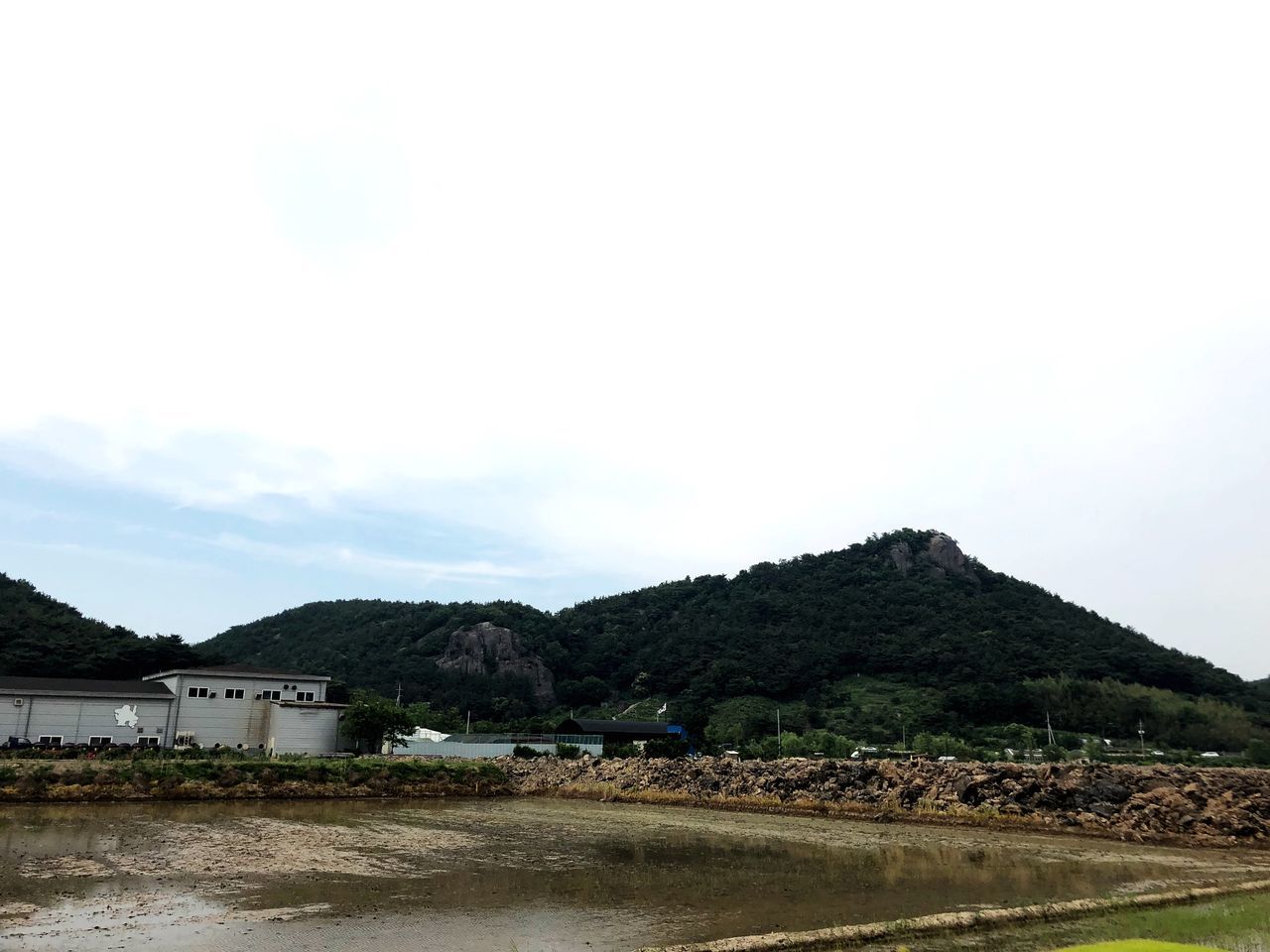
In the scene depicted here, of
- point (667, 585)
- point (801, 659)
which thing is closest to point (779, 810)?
point (801, 659)

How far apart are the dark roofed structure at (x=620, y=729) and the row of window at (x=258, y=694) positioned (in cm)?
2400

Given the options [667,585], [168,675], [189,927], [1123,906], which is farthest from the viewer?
[667,585]

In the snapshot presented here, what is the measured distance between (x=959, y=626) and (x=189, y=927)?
10469 cm

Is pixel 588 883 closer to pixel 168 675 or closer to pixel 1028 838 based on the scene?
pixel 1028 838

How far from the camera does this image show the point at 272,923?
1213 centimetres

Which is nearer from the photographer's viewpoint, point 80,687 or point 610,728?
point 80,687

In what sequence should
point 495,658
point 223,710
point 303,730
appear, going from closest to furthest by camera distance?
point 303,730
point 223,710
point 495,658

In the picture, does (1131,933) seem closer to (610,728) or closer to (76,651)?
(610,728)

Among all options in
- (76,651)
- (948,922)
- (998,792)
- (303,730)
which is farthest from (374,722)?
(948,922)

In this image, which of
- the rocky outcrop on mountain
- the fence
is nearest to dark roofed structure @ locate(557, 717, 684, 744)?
the fence

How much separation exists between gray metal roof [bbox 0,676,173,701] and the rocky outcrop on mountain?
1129 inches

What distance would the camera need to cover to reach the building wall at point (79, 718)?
4581 centimetres

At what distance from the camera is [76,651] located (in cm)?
7269

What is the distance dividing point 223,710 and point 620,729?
34.3m
